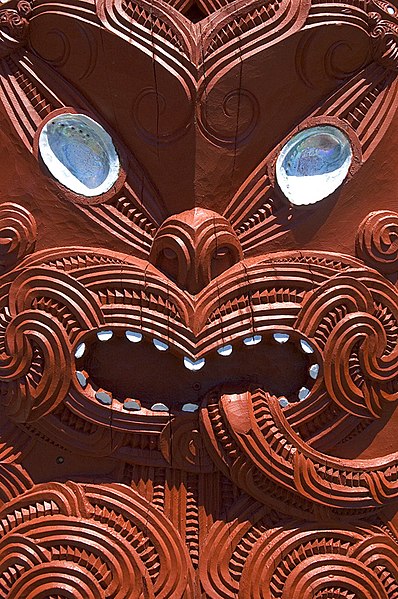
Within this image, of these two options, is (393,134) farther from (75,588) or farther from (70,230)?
(75,588)

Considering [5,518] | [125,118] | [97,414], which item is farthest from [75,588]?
[125,118]

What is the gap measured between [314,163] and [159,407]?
1.38 m

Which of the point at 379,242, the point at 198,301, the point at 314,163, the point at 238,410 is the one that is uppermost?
the point at 314,163

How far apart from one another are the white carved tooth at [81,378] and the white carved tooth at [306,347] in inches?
39.5

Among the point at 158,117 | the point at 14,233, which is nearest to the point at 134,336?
the point at 14,233

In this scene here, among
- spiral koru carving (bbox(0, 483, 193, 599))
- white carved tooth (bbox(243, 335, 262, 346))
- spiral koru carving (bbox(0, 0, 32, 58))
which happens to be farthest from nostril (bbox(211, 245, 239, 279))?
spiral koru carving (bbox(0, 0, 32, 58))

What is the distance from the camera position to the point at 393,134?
5082 millimetres

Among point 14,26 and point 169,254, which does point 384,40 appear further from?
point 14,26

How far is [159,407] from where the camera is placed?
488 centimetres

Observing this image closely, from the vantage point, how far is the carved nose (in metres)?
4.85

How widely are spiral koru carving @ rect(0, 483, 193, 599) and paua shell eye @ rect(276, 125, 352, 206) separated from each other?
1.63m

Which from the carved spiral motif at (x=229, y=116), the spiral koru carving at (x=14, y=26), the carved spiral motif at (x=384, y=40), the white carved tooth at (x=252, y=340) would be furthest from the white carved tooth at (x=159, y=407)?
the carved spiral motif at (x=384, y=40)

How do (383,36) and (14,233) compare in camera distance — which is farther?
(383,36)

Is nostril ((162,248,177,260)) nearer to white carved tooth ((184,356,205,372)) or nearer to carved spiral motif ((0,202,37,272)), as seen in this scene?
white carved tooth ((184,356,205,372))
